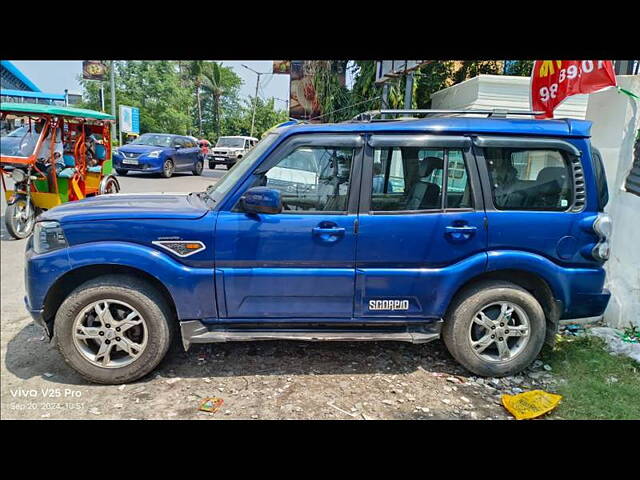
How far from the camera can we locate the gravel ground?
3.00 meters

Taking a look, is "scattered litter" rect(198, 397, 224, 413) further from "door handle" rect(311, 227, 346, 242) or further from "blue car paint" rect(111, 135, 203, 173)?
"blue car paint" rect(111, 135, 203, 173)

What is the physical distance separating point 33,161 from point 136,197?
5.13m

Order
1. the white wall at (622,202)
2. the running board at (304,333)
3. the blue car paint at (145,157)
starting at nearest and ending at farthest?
the running board at (304,333) < the white wall at (622,202) < the blue car paint at (145,157)

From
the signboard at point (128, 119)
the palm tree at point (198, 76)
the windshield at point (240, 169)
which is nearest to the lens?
the windshield at point (240, 169)

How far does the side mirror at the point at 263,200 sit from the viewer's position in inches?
121

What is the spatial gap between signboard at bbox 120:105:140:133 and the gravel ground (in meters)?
21.7

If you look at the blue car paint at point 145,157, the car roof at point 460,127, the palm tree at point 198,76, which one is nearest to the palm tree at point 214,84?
the palm tree at point 198,76

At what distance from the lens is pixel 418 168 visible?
347 cm

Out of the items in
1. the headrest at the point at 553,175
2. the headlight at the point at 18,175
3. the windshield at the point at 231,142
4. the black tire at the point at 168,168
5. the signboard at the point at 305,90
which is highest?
the signboard at the point at 305,90

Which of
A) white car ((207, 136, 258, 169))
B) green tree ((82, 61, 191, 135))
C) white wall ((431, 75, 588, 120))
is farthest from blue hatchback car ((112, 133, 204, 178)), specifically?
green tree ((82, 61, 191, 135))

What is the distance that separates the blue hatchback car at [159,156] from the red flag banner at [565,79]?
1315 cm

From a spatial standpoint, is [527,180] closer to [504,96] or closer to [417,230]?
[417,230]

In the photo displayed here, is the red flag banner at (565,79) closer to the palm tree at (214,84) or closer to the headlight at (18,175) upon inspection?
the headlight at (18,175)

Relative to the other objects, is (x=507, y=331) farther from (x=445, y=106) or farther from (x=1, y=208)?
(x=445, y=106)
